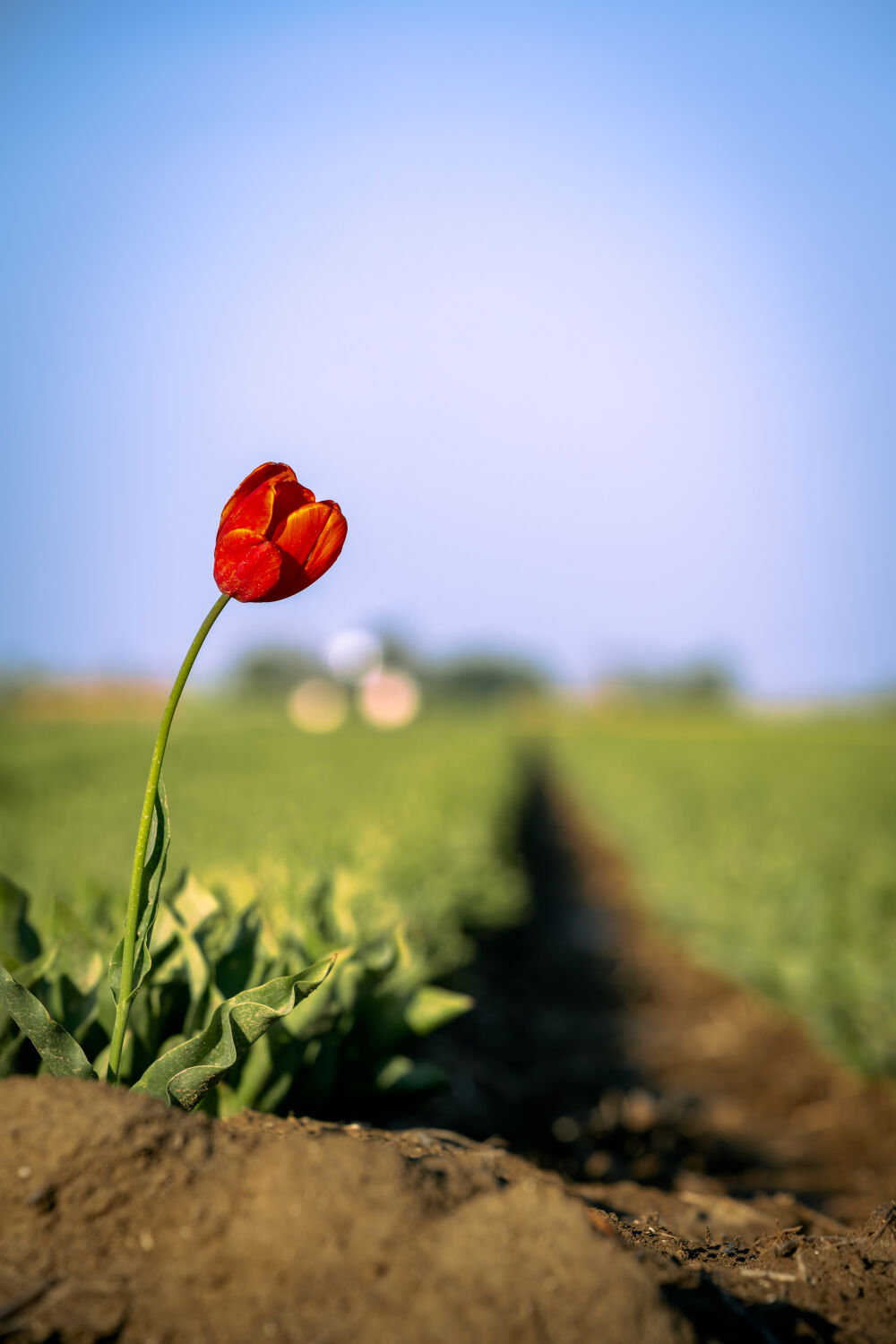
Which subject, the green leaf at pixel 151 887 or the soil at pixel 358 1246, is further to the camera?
the green leaf at pixel 151 887

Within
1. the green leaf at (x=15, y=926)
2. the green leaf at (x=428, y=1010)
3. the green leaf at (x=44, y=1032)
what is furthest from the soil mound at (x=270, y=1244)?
the green leaf at (x=428, y=1010)

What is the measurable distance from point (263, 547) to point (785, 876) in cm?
574

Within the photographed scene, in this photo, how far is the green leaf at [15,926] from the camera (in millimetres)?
2117

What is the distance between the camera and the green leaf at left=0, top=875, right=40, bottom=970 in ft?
6.95

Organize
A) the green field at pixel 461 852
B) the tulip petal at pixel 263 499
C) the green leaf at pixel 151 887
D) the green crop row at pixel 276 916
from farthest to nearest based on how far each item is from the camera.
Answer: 1. the green field at pixel 461 852
2. the green crop row at pixel 276 916
3. the green leaf at pixel 151 887
4. the tulip petal at pixel 263 499

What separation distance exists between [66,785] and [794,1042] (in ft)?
25.3

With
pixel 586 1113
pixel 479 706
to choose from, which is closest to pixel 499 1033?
pixel 586 1113

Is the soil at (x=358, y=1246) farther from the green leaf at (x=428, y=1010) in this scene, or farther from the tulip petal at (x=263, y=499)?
the tulip petal at (x=263, y=499)

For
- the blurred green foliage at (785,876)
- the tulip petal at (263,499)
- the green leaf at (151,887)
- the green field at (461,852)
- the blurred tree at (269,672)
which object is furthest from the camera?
the blurred tree at (269,672)

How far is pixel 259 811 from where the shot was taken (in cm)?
684

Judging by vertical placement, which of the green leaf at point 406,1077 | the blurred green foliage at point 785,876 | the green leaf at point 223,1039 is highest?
the green leaf at point 223,1039

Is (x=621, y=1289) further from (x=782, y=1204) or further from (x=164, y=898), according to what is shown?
(x=164, y=898)

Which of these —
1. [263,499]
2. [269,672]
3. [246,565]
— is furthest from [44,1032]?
[269,672]

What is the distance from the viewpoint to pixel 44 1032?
161 cm
